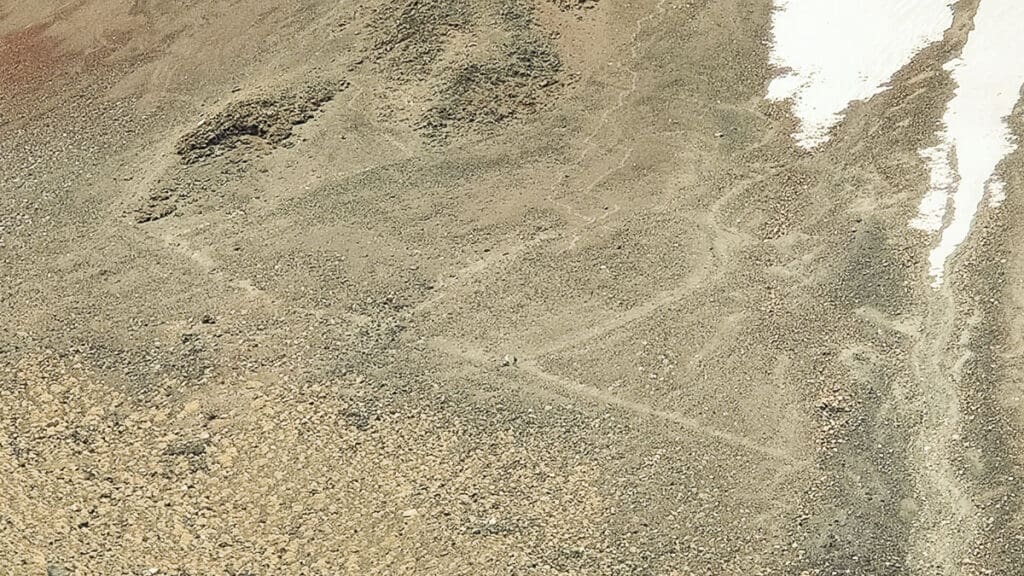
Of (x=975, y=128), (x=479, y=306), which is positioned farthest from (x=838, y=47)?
(x=479, y=306)

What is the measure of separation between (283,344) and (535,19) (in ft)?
25.2

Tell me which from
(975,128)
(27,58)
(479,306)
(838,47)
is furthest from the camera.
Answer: (27,58)

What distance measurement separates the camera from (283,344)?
13133 millimetres

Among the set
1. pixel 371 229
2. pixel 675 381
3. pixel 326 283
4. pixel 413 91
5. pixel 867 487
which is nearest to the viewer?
pixel 867 487

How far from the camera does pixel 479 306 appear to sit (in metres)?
13.7

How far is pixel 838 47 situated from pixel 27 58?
43.1 feet

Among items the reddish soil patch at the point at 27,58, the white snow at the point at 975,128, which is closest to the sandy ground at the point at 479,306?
the reddish soil patch at the point at 27,58

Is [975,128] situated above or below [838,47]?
below

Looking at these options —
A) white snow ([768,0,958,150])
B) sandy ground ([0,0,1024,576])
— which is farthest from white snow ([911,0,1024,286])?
white snow ([768,0,958,150])

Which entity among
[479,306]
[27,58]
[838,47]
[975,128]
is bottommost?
[975,128]

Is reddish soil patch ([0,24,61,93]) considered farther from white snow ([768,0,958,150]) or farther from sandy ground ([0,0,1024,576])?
white snow ([768,0,958,150])

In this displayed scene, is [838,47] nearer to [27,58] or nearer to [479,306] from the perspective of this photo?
[479,306]

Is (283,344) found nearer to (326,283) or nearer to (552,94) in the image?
(326,283)

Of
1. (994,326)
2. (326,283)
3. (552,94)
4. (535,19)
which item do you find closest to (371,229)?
(326,283)
